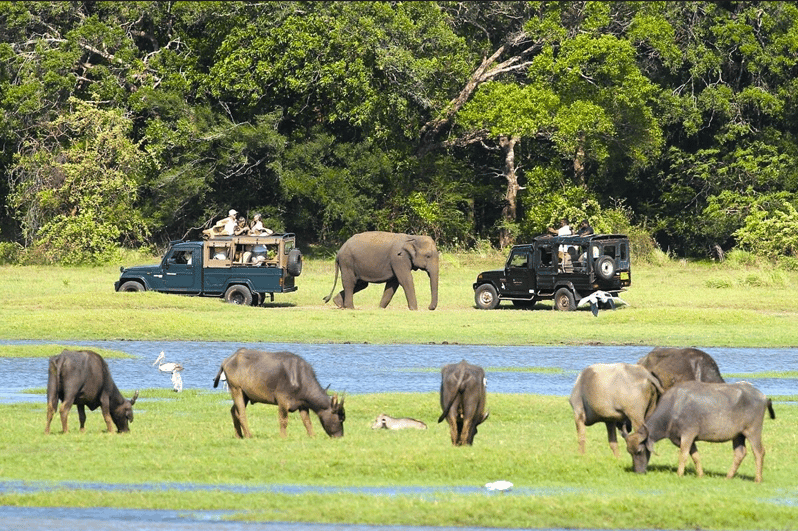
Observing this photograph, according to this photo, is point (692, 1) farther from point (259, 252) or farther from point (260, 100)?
point (259, 252)

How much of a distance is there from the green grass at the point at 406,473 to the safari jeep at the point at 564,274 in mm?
17552

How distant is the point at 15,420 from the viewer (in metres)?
16.3

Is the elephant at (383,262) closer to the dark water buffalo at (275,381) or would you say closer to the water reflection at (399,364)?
the water reflection at (399,364)

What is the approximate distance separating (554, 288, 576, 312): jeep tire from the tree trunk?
678 inches

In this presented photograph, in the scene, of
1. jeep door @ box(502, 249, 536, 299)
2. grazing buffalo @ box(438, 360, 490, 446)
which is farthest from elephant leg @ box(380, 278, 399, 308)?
grazing buffalo @ box(438, 360, 490, 446)

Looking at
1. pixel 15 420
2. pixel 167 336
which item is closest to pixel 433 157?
pixel 167 336

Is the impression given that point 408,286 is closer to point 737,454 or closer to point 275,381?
point 275,381

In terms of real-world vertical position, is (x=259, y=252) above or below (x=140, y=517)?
above

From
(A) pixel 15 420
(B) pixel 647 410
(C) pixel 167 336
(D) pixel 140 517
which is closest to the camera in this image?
(D) pixel 140 517

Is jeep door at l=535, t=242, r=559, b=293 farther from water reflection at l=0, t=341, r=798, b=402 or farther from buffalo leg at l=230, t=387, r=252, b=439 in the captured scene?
buffalo leg at l=230, t=387, r=252, b=439

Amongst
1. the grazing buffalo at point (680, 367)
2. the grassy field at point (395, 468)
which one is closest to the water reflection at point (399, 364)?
the grassy field at point (395, 468)

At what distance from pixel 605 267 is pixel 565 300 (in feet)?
4.36

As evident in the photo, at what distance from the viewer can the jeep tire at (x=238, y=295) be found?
3494cm

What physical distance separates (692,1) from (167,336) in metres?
29.5
